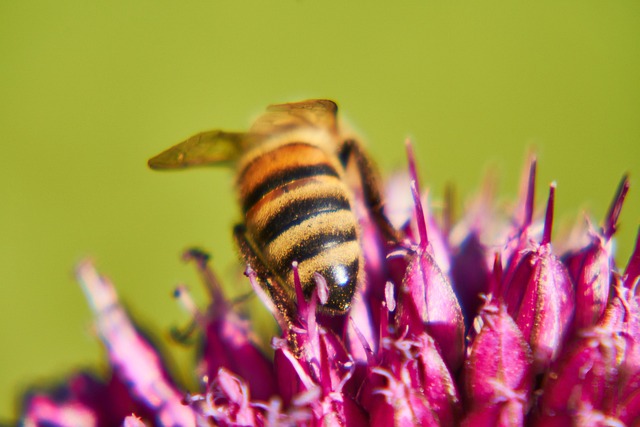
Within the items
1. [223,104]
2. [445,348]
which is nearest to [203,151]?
[445,348]

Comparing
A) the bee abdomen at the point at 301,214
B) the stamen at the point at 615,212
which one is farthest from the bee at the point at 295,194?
the stamen at the point at 615,212

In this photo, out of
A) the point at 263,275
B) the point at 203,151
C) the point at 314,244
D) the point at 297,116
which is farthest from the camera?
the point at 297,116

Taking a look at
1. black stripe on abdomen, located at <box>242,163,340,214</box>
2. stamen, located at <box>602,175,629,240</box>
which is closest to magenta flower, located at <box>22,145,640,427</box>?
stamen, located at <box>602,175,629,240</box>

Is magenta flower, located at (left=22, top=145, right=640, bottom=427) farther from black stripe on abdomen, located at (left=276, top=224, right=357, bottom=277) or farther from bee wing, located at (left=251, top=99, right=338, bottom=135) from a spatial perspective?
bee wing, located at (left=251, top=99, right=338, bottom=135)

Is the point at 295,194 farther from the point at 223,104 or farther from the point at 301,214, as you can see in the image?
the point at 223,104

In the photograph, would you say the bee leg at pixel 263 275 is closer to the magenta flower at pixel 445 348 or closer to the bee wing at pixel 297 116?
the magenta flower at pixel 445 348
